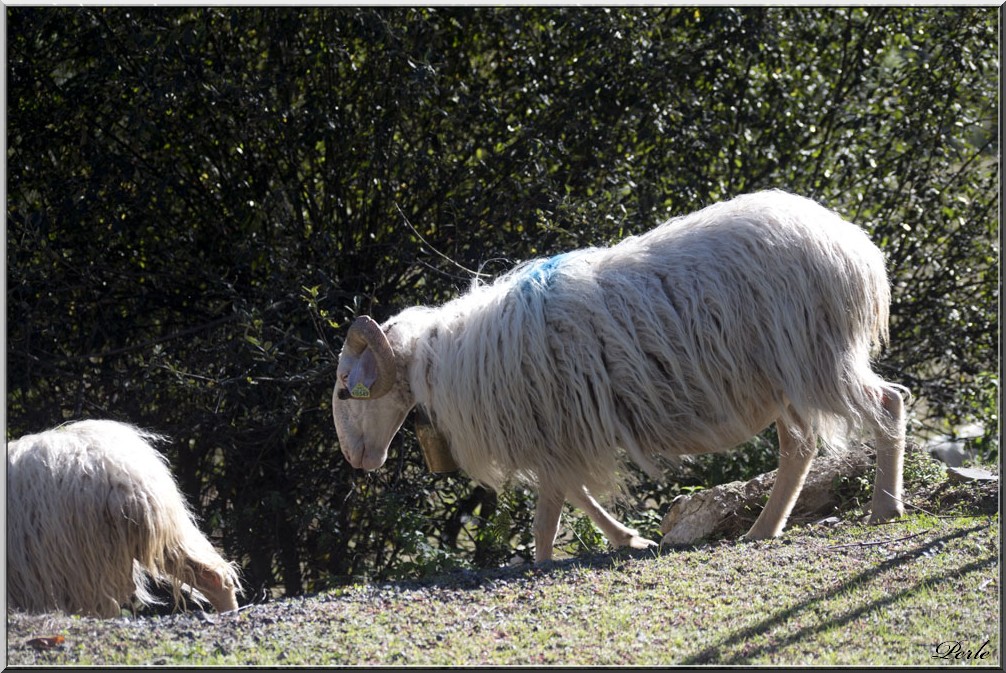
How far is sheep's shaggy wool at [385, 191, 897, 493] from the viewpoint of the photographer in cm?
453

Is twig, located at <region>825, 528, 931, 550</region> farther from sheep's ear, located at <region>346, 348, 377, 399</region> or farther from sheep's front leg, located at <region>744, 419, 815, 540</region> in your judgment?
sheep's ear, located at <region>346, 348, 377, 399</region>

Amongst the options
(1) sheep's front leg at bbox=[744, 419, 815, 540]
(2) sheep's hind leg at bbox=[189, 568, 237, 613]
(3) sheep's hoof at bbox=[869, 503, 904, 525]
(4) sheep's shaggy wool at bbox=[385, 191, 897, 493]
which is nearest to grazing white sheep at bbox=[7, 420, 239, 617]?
(2) sheep's hind leg at bbox=[189, 568, 237, 613]

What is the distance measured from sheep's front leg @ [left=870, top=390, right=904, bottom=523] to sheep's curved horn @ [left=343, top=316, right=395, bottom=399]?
88.0 inches

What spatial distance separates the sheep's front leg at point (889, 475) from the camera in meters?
4.88

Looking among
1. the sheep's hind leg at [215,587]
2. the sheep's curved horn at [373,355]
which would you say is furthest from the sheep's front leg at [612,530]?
the sheep's hind leg at [215,587]

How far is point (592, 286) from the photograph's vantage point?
467 centimetres

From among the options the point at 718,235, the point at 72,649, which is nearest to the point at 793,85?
the point at 718,235

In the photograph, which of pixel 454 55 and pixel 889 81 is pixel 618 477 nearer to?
pixel 454 55

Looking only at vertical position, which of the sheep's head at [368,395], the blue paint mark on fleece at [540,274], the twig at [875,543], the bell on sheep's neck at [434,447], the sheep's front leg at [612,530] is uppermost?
the blue paint mark on fleece at [540,274]

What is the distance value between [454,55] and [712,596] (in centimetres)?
404

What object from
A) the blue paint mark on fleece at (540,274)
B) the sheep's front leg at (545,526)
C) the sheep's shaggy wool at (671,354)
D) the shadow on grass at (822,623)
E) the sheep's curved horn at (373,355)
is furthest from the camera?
the sheep's front leg at (545,526)

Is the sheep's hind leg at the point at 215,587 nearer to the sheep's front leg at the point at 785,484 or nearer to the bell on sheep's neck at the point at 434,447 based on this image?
the bell on sheep's neck at the point at 434,447

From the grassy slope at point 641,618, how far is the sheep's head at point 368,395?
0.79 metres

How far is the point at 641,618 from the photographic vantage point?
152 inches
